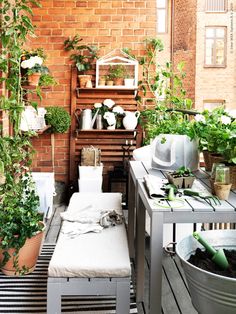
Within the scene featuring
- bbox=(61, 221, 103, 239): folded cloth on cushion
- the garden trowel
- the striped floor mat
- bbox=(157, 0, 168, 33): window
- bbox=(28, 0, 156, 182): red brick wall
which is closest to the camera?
the garden trowel

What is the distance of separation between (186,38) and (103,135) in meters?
1.85

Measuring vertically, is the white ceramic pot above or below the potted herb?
above

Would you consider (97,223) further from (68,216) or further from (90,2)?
(90,2)

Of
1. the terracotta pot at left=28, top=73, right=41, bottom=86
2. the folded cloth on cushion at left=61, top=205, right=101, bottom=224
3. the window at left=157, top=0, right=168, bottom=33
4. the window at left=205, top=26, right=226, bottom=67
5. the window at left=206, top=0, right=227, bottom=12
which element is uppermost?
the window at left=206, top=0, right=227, bottom=12

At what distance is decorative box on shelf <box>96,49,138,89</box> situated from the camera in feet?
16.3

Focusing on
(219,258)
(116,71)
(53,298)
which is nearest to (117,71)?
(116,71)

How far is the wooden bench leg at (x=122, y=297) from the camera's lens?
1.92m

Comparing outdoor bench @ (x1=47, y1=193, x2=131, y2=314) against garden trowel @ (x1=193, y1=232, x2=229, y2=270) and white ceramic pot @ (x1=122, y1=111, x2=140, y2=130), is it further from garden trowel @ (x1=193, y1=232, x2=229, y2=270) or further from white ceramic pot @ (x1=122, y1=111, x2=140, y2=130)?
white ceramic pot @ (x1=122, y1=111, x2=140, y2=130)

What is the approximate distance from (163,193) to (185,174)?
0.25 metres

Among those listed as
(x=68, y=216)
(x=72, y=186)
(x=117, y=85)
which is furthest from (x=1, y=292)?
(x=117, y=85)

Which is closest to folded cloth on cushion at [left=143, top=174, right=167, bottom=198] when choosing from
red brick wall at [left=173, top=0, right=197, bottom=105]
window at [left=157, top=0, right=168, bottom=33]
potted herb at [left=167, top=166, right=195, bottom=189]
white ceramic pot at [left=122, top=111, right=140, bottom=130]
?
potted herb at [left=167, top=166, right=195, bottom=189]

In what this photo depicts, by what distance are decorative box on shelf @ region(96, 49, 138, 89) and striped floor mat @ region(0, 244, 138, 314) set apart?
8.95ft

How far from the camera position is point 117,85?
4996 millimetres

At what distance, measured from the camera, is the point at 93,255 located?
2041mm
